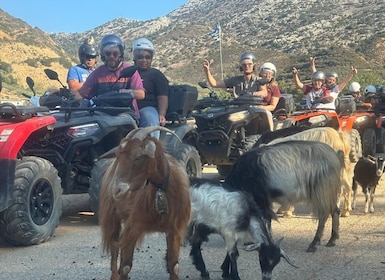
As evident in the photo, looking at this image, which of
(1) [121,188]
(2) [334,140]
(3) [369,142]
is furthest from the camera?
(3) [369,142]

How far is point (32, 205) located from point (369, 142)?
27.8 ft

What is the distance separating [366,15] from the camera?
67.4 metres

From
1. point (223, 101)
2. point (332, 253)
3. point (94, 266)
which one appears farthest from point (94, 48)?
point (332, 253)

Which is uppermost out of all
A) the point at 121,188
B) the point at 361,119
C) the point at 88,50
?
the point at 88,50

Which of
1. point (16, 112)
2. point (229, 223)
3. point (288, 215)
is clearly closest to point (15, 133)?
point (16, 112)

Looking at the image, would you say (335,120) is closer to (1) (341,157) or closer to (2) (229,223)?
(1) (341,157)

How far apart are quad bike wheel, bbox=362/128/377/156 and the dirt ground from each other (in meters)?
4.98

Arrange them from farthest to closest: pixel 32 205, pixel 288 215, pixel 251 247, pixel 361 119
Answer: pixel 361 119 < pixel 288 215 < pixel 32 205 < pixel 251 247

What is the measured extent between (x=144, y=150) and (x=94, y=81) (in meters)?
4.21

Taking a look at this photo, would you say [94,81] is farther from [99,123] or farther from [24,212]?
[24,212]

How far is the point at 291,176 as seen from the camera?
21.4 feet

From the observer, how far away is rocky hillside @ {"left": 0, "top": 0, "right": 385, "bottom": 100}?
55250mm

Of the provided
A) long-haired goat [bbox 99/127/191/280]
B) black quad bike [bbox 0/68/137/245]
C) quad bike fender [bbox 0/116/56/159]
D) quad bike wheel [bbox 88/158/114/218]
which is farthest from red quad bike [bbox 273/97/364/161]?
long-haired goat [bbox 99/127/191/280]

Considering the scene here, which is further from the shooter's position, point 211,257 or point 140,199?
point 211,257
